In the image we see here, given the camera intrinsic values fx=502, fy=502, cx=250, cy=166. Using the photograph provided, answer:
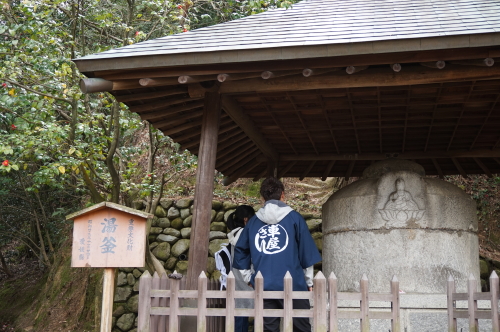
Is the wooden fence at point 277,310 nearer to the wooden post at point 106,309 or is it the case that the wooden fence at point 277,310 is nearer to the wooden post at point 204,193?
the wooden post at point 106,309

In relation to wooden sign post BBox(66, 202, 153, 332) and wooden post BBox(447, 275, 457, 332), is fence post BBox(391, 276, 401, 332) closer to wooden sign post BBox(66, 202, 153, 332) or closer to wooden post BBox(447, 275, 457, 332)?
wooden post BBox(447, 275, 457, 332)

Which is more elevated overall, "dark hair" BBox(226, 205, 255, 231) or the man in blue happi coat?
"dark hair" BBox(226, 205, 255, 231)

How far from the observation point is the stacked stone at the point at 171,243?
9.95 metres

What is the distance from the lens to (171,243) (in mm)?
10398

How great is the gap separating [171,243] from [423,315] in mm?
6234

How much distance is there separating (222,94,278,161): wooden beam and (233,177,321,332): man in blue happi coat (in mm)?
1444

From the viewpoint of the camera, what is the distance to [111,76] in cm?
468

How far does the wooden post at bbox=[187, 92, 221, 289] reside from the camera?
4652 mm

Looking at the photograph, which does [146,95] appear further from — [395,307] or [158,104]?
[395,307]

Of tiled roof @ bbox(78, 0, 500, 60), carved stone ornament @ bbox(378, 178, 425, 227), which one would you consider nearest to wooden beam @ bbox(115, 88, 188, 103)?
tiled roof @ bbox(78, 0, 500, 60)

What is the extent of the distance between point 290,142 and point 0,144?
4089 mm

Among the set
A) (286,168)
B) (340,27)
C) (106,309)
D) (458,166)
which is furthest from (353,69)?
(458,166)

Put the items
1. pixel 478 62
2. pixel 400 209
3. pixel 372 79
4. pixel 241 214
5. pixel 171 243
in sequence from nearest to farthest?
pixel 478 62 → pixel 372 79 → pixel 241 214 → pixel 400 209 → pixel 171 243

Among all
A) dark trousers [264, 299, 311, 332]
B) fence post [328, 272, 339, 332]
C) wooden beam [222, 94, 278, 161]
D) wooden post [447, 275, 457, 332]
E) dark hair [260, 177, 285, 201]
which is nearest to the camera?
fence post [328, 272, 339, 332]
